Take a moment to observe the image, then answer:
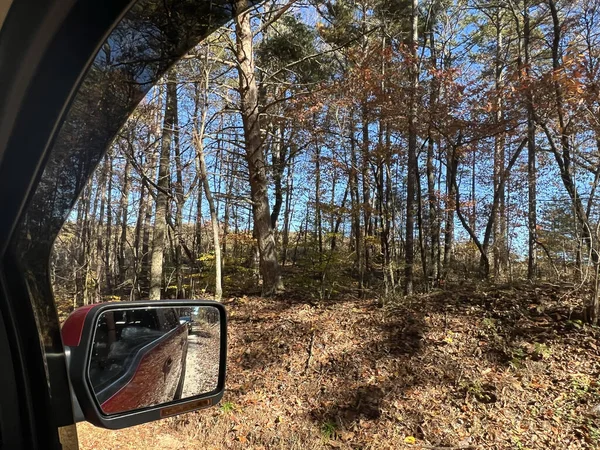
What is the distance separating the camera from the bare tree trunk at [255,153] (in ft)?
31.3

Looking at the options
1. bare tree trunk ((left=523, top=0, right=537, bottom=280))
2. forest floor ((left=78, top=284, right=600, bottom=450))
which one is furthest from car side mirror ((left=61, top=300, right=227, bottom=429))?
bare tree trunk ((left=523, top=0, right=537, bottom=280))

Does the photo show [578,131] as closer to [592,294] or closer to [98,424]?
[592,294]

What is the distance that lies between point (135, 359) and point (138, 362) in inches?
0.7

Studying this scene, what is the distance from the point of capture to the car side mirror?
121 centimetres

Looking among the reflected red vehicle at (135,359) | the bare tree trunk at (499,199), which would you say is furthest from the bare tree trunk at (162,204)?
the reflected red vehicle at (135,359)

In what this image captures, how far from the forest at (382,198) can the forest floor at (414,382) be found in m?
0.04

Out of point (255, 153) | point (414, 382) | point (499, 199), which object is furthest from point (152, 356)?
point (499, 199)

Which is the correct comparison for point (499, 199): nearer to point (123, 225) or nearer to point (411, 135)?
point (411, 135)

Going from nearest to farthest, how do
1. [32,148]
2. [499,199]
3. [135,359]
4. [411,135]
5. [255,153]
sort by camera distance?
[32,148] < [135,359] < [255,153] < [411,135] < [499,199]

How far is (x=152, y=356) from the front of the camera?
155 cm

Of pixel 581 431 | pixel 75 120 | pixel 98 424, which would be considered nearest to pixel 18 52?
pixel 75 120

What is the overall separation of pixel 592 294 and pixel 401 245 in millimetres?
8575

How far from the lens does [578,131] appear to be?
826 centimetres

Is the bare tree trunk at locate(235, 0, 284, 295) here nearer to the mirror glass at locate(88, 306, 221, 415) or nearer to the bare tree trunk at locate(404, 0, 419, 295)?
the bare tree trunk at locate(404, 0, 419, 295)
